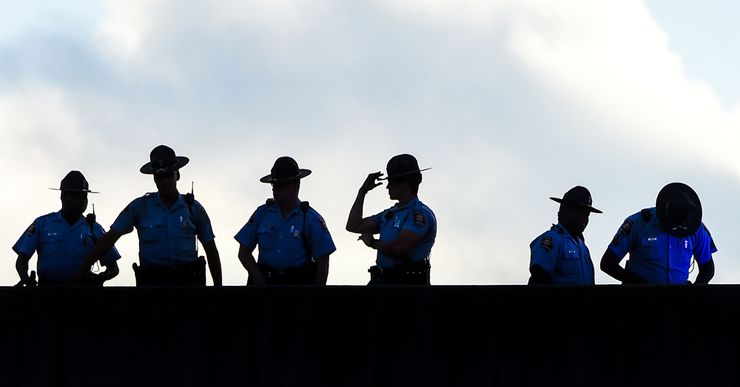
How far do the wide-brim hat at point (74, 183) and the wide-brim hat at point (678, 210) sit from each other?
492 centimetres

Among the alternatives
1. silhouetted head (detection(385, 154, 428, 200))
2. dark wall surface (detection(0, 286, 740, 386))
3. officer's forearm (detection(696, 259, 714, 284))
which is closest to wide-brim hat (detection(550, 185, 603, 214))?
officer's forearm (detection(696, 259, 714, 284))

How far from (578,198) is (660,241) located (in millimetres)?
803

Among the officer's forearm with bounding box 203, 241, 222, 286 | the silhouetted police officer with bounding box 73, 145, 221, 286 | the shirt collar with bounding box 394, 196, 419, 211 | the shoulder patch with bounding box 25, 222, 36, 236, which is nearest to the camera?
the shirt collar with bounding box 394, 196, 419, 211

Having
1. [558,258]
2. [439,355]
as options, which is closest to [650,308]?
[439,355]

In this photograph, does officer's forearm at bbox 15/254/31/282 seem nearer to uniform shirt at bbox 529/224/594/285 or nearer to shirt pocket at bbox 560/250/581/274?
uniform shirt at bbox 529/224/594/285

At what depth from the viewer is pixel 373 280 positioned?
8938 mm

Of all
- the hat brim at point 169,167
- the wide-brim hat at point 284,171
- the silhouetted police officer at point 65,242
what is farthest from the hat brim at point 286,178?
the silhouetted police officer at point 65,242

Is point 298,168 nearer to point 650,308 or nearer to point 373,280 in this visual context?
point 373,280

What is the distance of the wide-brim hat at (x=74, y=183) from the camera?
34.0ft

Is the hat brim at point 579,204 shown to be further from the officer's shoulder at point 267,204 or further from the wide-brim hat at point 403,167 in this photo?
the officer's shoulder at point 267,204

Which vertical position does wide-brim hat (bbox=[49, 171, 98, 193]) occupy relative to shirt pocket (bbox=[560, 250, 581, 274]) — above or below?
above

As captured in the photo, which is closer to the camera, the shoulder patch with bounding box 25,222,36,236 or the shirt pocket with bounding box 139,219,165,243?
the shirt pocket with bounding box 139,219,165,243

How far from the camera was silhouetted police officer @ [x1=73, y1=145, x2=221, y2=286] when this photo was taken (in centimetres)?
927

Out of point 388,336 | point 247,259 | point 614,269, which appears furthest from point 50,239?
point 614,269
